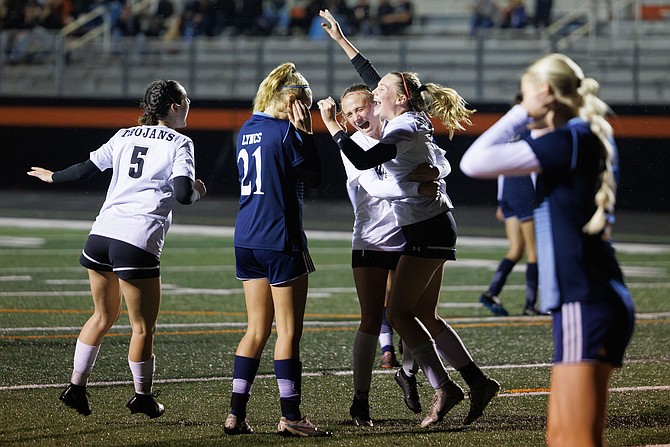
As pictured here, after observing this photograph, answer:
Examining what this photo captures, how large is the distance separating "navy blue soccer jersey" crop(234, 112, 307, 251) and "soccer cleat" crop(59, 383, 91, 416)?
3.94 feet

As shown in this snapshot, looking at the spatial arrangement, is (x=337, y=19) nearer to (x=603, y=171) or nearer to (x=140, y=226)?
(x=140, y=226)

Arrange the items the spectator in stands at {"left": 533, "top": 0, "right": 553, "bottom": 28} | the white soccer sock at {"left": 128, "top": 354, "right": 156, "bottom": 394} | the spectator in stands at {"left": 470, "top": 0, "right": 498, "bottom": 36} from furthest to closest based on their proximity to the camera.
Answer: the spectator in stands at {"left": 470, "top": 0, "right": 498, "bottom": 36}
the spectator in stands at {"left": 533, "top": 0, "right": 553, "bottom": 28}
the white soccer sock at {"left": 128, "top": 354, "right": 156, "bottom": 394}

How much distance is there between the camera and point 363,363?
6316mm

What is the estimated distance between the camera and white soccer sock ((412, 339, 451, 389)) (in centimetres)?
616

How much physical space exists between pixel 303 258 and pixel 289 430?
0.84m

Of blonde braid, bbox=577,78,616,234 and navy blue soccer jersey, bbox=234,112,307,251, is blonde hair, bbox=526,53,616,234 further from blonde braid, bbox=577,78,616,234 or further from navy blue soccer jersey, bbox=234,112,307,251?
navy blue soccer jersey, bbox=234,112,307,251

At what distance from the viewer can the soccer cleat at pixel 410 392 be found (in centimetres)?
657

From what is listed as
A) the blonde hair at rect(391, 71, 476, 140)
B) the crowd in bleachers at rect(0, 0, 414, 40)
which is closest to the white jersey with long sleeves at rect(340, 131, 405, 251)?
the blonde hair at rect(391, 71, 476, 140)

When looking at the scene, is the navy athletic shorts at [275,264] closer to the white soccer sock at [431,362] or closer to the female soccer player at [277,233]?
the female soccer player at [277,233]

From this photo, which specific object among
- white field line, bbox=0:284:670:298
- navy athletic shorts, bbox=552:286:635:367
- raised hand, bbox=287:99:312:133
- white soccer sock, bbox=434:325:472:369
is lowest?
white field line, bbox=0:284:670:298

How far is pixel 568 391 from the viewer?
162 inches

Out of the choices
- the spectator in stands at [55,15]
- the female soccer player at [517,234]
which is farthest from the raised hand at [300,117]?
the spectator in stands at [55,15]

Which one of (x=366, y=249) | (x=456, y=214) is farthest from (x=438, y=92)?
(x=456, y=214)

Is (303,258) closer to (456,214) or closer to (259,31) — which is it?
(456,214)
